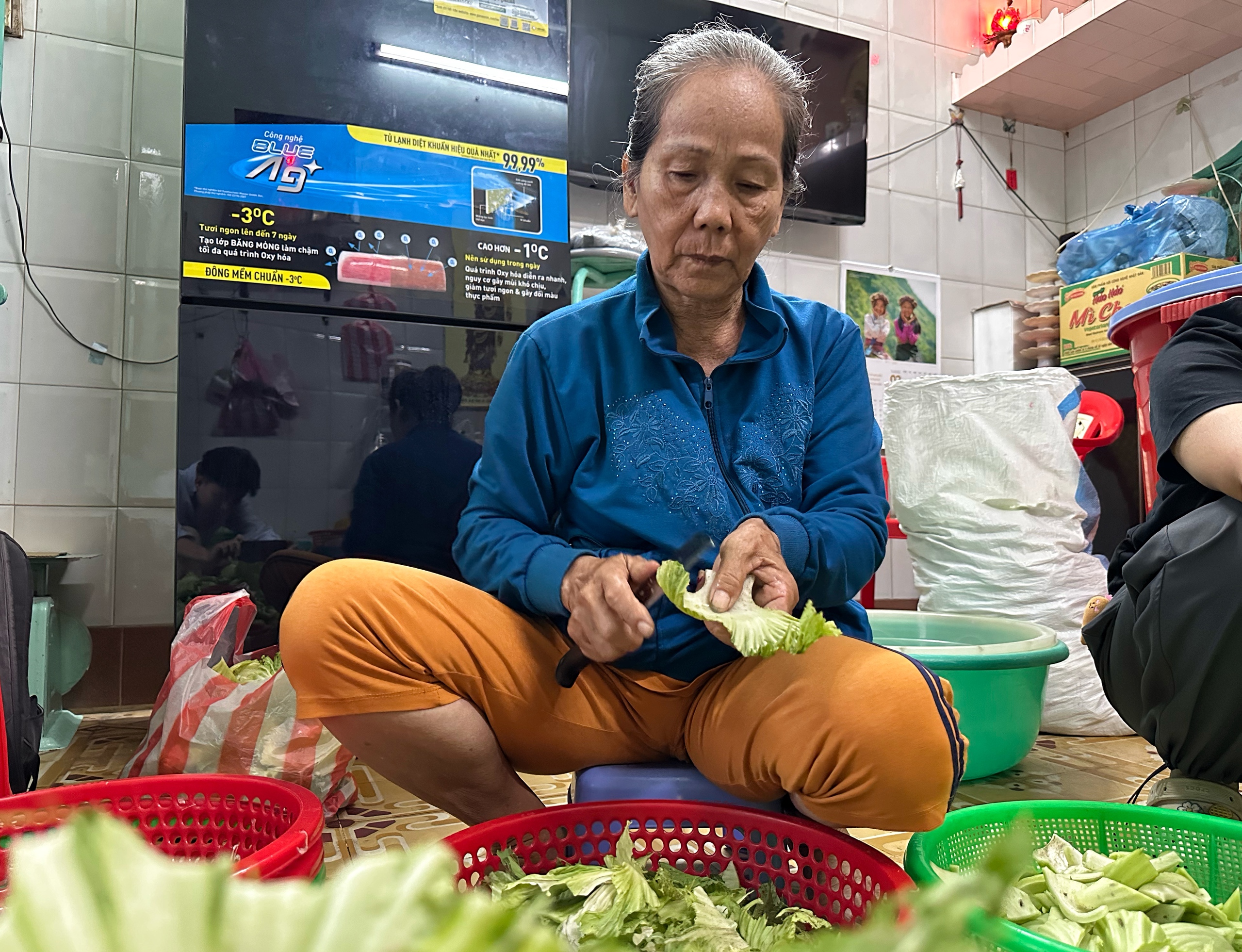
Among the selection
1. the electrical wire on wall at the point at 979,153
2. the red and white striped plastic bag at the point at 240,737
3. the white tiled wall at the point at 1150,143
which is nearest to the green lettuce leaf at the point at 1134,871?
the red and white striped plastic bag at the point at 240,737

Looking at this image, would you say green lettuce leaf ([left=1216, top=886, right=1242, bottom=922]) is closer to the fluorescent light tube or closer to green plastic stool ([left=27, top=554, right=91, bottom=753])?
green plastic stool ([left=27, top=554, right=91, bottom=753])

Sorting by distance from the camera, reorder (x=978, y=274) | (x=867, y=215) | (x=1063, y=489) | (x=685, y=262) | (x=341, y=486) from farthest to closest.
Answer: (x=978, y=274), (x=867, y=215), (x=1063, y=489), (x=341, y=486), (x=685, y=262)

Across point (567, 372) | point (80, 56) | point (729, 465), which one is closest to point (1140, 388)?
point (729, 465)

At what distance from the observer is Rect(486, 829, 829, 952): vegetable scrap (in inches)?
27.0

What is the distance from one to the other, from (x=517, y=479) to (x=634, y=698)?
0.30 m

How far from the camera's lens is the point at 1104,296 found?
287 cm

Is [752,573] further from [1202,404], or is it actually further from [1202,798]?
[1202,798]

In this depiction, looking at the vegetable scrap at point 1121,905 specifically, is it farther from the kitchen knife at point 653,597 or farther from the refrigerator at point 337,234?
the refrigerator at point 337,234

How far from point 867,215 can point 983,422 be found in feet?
4.84

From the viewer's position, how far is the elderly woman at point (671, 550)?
0.81 m

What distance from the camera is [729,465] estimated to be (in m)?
1.01

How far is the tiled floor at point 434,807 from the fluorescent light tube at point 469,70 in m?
1.57

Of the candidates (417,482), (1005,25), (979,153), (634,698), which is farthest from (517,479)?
(1005,25)

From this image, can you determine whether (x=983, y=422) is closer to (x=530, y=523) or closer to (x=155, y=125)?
(x=530, y=523)
